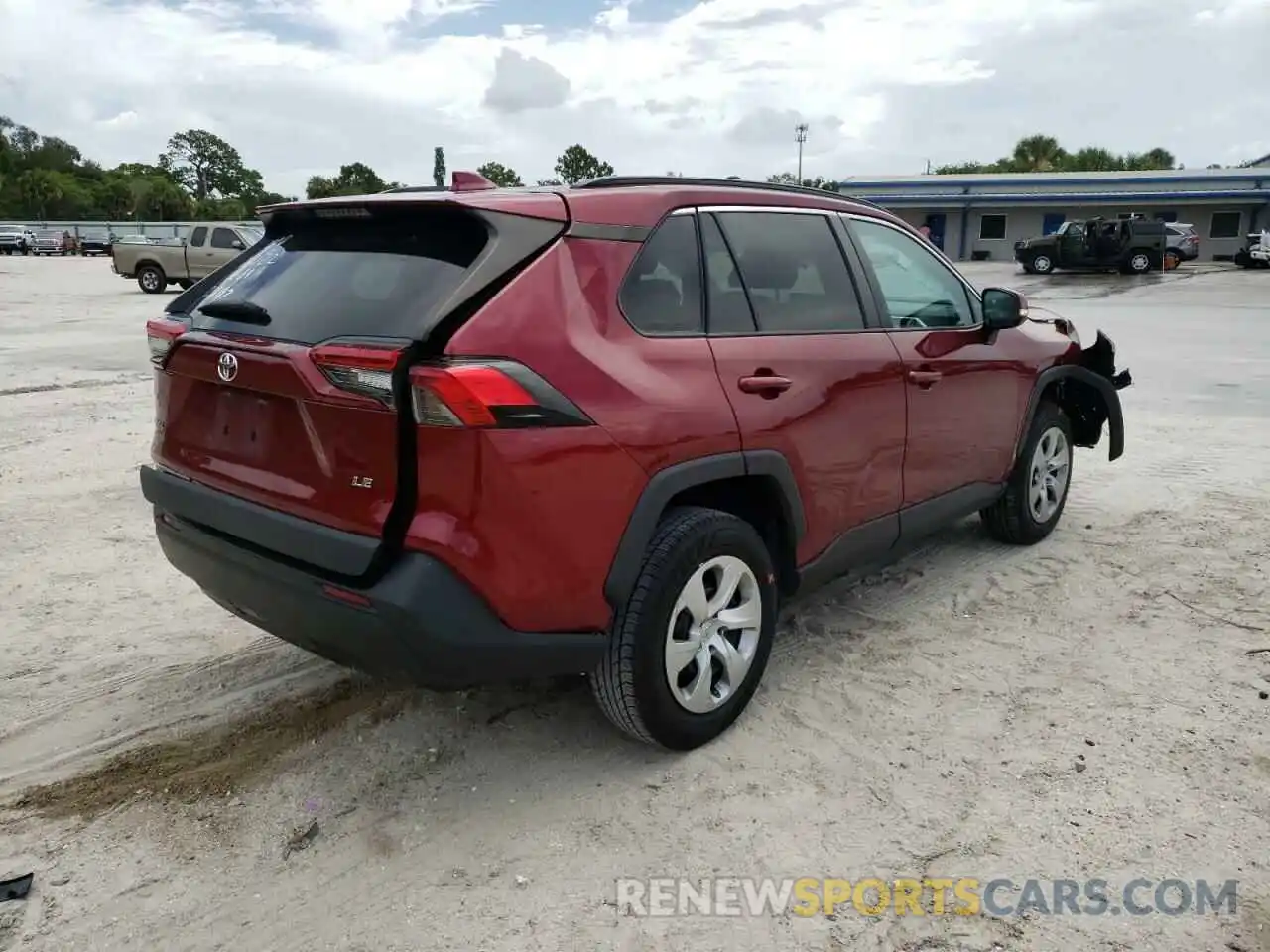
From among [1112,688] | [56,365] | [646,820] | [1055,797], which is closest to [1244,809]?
[1055,797]

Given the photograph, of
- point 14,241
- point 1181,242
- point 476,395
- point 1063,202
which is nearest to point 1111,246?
point 1181,242

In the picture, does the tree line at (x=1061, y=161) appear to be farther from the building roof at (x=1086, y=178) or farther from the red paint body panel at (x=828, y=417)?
the red paint body panel at (x=828, y=417)

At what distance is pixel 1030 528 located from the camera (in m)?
5.03

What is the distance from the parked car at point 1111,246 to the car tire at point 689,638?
107 feet

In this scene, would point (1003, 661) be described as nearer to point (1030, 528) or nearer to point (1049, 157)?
point (1030, 528)

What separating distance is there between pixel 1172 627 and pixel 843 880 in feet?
A: 7.63

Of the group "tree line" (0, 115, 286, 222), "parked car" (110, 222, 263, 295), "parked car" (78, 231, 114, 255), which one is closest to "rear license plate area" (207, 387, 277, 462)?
"parked car" (110, 222, 263, 295)

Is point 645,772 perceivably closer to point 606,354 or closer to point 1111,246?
point 606,354

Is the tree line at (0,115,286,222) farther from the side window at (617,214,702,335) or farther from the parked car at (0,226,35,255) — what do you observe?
the side window at (617,214,702,335)

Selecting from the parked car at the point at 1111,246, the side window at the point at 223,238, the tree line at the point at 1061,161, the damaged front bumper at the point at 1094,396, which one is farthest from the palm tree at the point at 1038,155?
the damaged front bumper at the point at 1094,396

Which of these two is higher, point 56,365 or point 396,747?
point 56,365

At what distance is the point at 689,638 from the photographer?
3.03 metres

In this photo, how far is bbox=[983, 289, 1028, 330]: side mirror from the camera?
14.3ft

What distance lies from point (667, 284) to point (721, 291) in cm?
25
